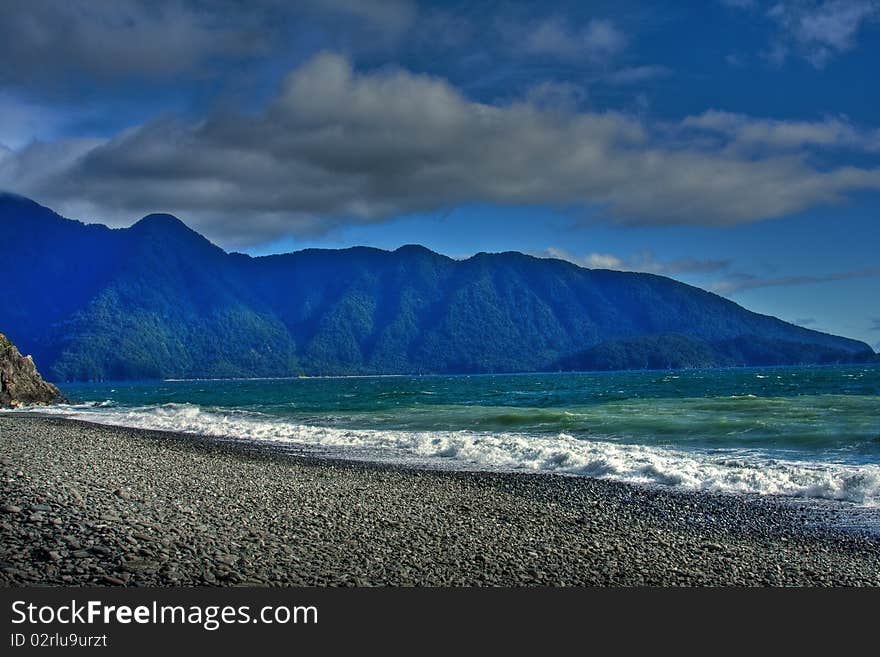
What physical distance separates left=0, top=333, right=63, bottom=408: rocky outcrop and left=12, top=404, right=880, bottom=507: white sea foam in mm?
46521

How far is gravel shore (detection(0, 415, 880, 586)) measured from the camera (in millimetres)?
8219

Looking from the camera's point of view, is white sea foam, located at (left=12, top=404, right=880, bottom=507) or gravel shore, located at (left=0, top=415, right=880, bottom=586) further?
white sea foam, located at (left=12, top=404, right=880, bottom=507)

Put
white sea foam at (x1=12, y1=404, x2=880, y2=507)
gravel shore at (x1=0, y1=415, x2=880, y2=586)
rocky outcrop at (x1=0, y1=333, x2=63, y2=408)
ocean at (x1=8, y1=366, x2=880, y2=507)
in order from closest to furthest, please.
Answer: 1. gravel shore at (x1=0, y1=415, x2=880, y2=586)
2. white sea foam at (x1=12, y1=404, x2=880, y2=507)
3. ocean at (x1=8, y1=366, x2=880, y2=507)
4. rocky outcrop at (x1=0, y1=333, x2=63, y2=408)

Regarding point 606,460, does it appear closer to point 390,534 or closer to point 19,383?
point 390,534

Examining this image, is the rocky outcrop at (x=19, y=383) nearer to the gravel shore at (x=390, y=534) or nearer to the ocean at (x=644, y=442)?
the ocean at (x=644, y=442)

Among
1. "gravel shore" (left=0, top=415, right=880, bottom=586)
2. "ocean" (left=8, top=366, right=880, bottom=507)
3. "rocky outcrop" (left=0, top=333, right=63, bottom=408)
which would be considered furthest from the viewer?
"rocky outcrop" (left=0, top=333, right=63, bottom=408)

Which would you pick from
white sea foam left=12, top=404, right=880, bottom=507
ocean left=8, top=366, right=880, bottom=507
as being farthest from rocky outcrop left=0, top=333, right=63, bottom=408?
white sea foam left=12, top=404, right=880, bottom=507

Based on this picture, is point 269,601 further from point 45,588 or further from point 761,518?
point 761,518

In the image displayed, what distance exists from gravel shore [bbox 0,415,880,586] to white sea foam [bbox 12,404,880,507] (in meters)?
1.74

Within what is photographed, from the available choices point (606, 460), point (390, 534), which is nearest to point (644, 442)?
point (606, 460)

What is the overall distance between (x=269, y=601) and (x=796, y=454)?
20920 millimetres

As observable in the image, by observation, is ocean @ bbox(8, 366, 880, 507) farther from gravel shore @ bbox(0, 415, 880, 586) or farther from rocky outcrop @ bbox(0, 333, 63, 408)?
rocky outcrop @ bbox(0, 333, 63, 408)

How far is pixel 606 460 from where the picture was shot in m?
20.0

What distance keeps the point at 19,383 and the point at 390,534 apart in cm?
7663
